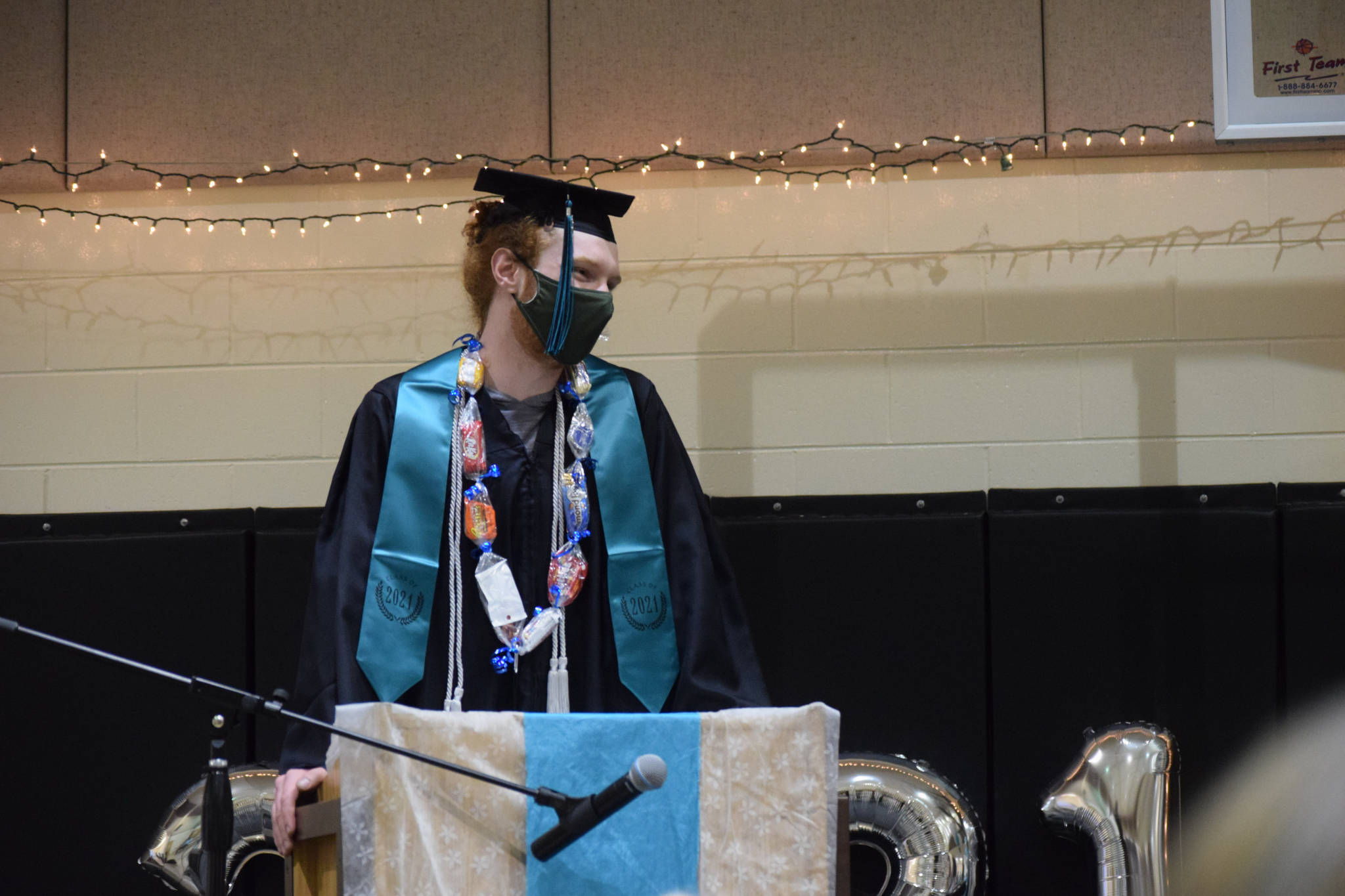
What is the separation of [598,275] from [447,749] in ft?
3.10

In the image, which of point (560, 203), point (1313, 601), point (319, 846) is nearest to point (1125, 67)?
point (1313, 601)

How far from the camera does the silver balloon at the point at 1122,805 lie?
2.56m

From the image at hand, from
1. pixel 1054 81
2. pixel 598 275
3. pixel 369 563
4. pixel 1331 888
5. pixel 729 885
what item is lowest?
pixel 1331 888

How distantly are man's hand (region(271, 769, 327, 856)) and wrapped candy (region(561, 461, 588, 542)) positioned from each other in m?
0.61

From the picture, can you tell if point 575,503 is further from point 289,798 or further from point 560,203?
point 289,798

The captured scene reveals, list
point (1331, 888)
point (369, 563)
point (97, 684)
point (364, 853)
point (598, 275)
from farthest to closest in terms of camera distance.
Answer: point (97, 684)
point (1331, 888)
point (598, 275)
point (369, 563)
point (364, 853)

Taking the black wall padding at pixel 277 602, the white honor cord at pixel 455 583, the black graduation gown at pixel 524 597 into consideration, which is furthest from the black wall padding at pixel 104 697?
the white honor cord at pixel 455 583

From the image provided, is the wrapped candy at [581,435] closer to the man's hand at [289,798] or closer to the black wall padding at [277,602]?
the man's hand at [289,798]

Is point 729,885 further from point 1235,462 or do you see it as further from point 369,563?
point 1235,462

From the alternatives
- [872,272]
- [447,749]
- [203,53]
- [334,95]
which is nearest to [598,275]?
[447,749]

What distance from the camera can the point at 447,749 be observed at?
5.05 ft

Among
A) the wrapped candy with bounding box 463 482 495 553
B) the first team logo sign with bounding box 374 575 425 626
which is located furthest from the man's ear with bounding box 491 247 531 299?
the first team logo sign with bounding box 374 575 425 626

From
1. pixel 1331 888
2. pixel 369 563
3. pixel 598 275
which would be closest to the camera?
pixel 369 563

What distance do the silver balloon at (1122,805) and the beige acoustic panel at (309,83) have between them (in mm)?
1956
